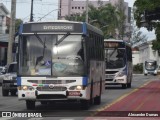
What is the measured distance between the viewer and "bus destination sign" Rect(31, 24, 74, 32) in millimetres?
21797

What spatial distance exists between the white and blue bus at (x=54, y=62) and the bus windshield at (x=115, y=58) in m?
19.8

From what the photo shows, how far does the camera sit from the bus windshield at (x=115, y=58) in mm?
42031

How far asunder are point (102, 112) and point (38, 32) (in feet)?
11.6

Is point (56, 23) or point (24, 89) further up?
point (56, 23)

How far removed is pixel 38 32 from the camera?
21781 millimetres

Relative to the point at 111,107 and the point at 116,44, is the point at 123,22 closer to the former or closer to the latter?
the point at 116,44

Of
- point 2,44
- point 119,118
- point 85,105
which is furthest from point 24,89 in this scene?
point 2,44

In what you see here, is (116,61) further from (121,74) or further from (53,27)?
(53,27)

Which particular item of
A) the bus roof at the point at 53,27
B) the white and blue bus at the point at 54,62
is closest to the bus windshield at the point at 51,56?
the white and blue bus at the point at 54,62

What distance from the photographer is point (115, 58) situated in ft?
139

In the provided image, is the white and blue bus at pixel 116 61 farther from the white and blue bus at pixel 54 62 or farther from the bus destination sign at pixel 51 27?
the bus destination sign at pixel 51 27

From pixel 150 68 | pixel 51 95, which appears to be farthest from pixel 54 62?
pixel 150 68

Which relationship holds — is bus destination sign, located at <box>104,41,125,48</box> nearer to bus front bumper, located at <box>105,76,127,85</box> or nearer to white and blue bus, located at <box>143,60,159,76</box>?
bus front bumper, located at <box>105,76,127,85</box>

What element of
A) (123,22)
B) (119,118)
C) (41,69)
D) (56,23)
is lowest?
A: (119,118)
